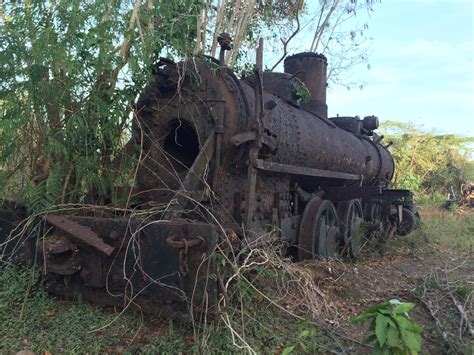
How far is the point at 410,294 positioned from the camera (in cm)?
473

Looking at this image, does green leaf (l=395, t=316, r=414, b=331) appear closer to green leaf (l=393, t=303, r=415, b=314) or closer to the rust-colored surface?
green leaf (l=393, t=303, r=415, b=314)

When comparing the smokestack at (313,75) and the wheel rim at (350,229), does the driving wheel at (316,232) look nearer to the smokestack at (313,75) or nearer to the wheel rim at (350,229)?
the wheel rim at (350,229)

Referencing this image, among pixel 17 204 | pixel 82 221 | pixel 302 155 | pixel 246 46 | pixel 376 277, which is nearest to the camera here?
pixel 82 221

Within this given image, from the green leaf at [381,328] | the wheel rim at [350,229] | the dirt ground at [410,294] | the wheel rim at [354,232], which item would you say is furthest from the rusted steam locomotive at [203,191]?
the green leaf at [381,328]

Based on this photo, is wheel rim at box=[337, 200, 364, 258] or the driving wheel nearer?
the driving wheel

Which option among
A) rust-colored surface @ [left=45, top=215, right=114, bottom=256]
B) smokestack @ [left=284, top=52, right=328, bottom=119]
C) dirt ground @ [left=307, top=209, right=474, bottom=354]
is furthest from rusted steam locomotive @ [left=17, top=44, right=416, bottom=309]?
smokestack @ [left=284, top=52, right=328, bottom=119]

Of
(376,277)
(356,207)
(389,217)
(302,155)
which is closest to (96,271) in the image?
(302,155)

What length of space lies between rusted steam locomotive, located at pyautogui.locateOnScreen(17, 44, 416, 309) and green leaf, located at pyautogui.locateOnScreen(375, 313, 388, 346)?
1.08 m

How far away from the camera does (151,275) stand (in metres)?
3.18

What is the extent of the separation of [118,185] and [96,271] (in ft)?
3.05

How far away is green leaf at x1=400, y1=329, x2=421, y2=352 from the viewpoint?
2.51m

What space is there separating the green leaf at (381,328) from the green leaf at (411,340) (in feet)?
0.31

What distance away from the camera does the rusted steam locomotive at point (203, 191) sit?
10.4 feet

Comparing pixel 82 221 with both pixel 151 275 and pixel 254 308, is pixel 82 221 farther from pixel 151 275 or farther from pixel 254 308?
pixel 254 308
